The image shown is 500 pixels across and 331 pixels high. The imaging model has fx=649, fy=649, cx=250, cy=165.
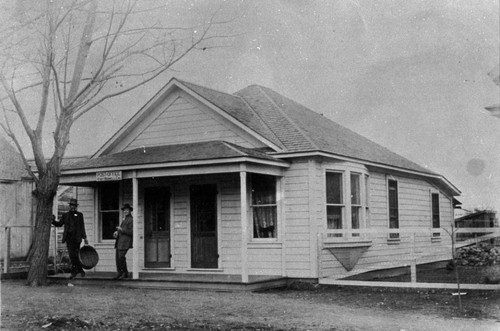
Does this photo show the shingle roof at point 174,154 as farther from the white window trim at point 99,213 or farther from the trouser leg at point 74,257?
the trouser leg at point 74,257

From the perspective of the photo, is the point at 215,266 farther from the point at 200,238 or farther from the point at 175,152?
the point at 175,152

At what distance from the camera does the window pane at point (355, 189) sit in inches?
704

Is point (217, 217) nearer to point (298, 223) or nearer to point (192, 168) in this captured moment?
point (192, 168)

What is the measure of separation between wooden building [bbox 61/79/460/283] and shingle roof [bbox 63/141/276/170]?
4cm

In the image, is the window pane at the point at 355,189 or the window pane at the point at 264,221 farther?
the window pane at the point at 355,189

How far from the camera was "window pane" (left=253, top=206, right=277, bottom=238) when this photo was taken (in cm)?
1666

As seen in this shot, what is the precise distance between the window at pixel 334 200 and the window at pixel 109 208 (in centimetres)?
624

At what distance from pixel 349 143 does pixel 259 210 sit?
466 centimetres

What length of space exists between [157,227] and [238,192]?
9.39ft

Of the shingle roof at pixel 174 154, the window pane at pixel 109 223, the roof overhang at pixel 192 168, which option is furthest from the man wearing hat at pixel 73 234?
the window pane at pixel 109 223

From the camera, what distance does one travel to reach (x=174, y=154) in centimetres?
1647

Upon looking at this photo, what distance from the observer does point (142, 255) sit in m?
18.4

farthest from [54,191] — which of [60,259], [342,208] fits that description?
[342,208]

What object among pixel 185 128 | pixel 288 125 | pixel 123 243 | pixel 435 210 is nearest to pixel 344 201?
pixel 288 125
